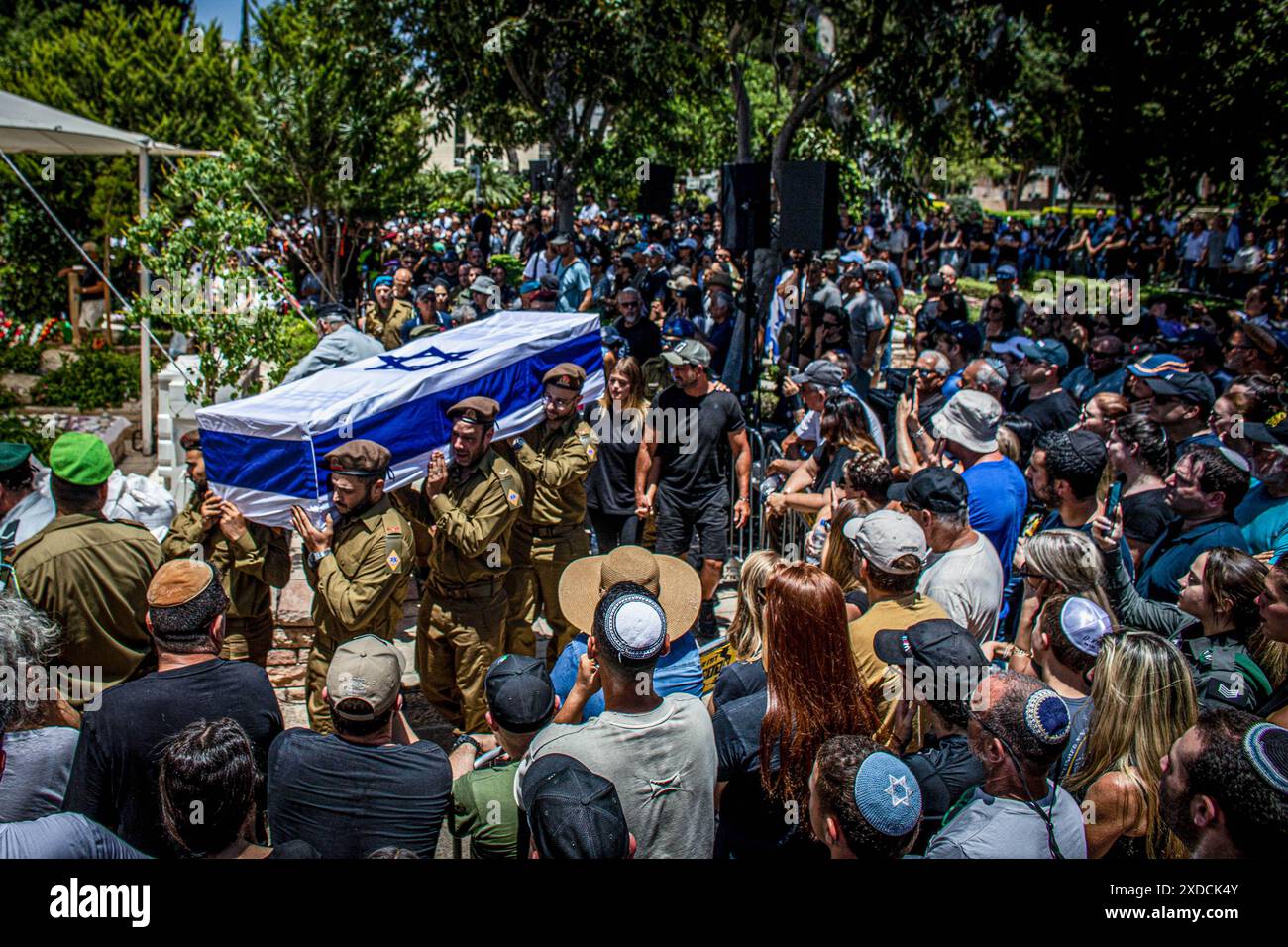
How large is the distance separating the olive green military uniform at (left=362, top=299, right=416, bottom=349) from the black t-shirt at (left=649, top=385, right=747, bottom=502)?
365cm

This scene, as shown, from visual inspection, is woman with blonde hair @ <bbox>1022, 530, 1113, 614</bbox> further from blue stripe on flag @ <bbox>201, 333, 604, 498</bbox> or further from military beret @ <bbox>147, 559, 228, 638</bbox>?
blue stripe on flag @ <bbox>201, 333, 604, 498</bbox>

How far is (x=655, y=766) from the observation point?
252 centimetres

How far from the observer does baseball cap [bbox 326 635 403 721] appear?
2.54 metres

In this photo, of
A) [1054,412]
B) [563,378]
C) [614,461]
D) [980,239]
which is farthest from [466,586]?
[980,239]

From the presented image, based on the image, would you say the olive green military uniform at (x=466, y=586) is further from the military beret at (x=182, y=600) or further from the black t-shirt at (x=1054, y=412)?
the black t-shirt at (x=1054, y=412)

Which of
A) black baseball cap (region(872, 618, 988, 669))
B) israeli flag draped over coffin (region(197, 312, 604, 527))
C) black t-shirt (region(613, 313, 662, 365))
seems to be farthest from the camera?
black t-shirt (region(613, 313, 662, 365))

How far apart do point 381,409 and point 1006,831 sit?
348 cm

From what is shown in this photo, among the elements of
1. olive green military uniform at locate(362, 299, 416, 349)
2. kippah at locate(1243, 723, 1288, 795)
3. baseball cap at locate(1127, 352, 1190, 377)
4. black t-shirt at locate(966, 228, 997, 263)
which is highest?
black t-shirt at locate(966, 228, 997, 263)

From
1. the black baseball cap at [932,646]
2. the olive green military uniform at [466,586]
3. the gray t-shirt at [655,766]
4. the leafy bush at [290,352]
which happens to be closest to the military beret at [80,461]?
the olive green military uniform at [466,586]

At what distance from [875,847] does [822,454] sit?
3.36 meters

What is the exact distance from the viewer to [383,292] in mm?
9242

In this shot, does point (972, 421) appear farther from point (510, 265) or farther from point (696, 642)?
point (510, 265)

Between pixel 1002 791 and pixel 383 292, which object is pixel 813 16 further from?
pixel 1002 791

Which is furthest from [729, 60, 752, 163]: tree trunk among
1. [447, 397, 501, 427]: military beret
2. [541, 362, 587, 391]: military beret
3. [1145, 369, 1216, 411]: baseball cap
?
[447, 397, 501, 427]: military beret
